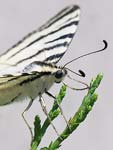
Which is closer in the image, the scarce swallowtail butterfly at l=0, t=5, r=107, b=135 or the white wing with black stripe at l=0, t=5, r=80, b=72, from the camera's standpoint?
the scarce swallowtail butterfly at l=0, t=5, r=107, b=135

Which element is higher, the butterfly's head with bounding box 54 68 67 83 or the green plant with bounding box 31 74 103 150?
the butterfly's head with bounding box 54 68 67 83

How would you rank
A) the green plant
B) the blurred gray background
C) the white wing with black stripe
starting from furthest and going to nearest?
the blurred gray background, the white wing with black stripe, the green plant

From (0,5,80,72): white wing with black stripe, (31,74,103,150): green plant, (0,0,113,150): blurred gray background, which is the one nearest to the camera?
(31,74,103,150): green plant

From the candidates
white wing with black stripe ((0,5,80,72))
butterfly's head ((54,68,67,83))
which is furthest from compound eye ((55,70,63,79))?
white wing with black stripe ((0,5,80,72))

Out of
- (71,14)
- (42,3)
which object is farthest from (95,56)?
(71,14)

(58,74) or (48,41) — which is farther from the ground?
(48,41)

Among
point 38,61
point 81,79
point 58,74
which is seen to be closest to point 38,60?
point 38,61

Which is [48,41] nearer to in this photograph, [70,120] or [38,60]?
[38,60]

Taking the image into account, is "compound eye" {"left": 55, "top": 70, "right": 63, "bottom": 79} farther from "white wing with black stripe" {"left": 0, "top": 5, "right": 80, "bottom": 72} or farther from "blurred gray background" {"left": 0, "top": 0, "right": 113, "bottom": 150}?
"blurred gray background" {"left": 0, "top": 0, "right": 113, "bottom": 150}
